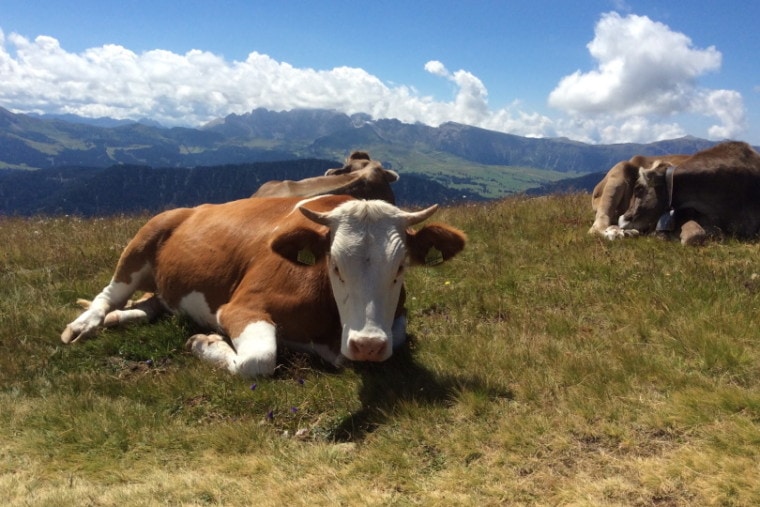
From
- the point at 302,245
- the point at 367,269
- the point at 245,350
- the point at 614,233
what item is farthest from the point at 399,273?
the point at 614,233

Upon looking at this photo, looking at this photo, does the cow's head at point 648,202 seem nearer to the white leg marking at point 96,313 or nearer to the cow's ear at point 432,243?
the cow's ear at point 432,243

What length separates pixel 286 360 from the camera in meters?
5.73

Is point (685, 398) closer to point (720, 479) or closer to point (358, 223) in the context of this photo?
point (720, 479)

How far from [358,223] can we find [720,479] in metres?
3.23

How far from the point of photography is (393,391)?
16.5ft

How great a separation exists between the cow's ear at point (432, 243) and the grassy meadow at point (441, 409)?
102cm

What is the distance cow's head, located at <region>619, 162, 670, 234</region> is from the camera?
444 inches

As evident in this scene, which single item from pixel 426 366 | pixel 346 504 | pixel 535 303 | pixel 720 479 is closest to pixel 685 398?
pixel 720 479

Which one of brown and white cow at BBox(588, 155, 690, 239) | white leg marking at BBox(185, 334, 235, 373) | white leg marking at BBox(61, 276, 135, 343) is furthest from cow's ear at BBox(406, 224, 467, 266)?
brown and white cow at BBox(588, 155, 690, 239)

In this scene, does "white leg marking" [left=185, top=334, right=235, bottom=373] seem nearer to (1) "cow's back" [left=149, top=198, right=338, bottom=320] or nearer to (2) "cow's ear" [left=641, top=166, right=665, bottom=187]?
(1) "cow's back" [left=149, top=198, right=338, bottom=320]

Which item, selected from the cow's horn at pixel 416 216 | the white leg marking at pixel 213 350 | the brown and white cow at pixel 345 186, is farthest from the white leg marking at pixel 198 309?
the brown and white cow at pixel 345 186

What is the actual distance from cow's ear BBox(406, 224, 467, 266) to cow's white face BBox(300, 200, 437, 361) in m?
0.29

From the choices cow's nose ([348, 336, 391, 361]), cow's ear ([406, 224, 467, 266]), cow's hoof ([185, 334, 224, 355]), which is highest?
cow's ear ([406, 224, 467, 266])

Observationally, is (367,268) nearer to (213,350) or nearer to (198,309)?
(213,350)
